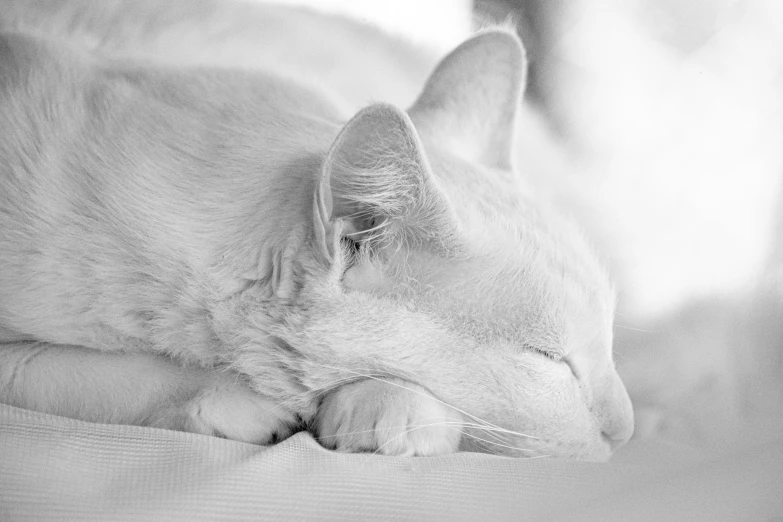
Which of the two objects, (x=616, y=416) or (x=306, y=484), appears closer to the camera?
(x=306, y=484)

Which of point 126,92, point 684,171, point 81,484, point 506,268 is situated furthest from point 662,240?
point 81,484

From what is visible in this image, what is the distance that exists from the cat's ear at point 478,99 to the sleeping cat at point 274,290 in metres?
0.30

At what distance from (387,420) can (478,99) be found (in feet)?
2.57

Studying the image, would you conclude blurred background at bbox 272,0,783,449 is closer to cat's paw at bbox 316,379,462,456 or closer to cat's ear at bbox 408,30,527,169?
cat's ear at bbox 408,30,527,169

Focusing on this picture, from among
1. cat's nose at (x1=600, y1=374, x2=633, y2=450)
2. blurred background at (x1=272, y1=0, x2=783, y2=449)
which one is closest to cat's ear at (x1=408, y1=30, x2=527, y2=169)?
blurred background at (x1=272, y1=0, x2=783, y2=449)

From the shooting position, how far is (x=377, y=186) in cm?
101

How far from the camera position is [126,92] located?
1.24 m

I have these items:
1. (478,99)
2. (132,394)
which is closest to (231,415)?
(132,394)

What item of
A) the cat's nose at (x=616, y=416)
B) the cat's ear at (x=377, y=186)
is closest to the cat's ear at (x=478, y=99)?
the cat's ear at (x=377, y=186)

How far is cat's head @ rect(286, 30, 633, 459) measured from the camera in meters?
1.01

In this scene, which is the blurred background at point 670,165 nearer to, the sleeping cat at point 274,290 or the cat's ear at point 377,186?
the sleeping cat at point 274,290

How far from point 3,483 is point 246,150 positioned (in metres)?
0.61

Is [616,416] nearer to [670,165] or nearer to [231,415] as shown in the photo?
[231,415]

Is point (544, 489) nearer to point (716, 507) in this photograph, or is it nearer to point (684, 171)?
point (716, 507)
